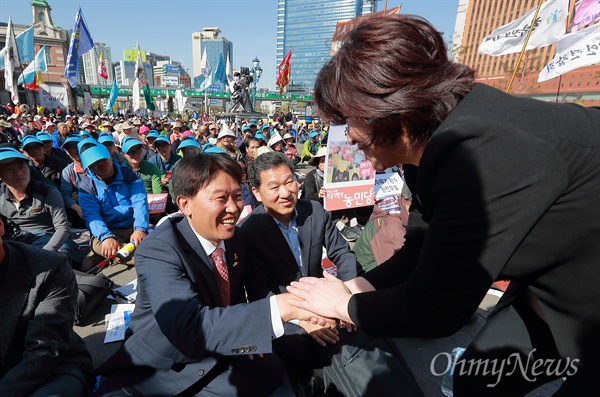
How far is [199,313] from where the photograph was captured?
1567 millimetres

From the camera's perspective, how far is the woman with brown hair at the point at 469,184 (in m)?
0.86

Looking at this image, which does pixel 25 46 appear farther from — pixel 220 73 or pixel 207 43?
pixel 207 43

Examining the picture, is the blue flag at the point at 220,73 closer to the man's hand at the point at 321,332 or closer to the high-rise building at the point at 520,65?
the man's hand at the point at 321,332


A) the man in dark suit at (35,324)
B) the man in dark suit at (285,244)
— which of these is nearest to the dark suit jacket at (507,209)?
the man in dark suit at (285,244)

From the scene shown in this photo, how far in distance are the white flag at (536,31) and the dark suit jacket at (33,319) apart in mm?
8321

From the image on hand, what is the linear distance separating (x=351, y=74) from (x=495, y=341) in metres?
1.36

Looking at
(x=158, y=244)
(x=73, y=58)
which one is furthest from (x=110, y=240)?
(x=73, y=58)

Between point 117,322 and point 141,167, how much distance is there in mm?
3435

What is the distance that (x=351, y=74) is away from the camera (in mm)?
1122

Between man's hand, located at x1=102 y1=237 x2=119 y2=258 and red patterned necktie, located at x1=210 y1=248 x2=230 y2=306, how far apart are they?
2609mm

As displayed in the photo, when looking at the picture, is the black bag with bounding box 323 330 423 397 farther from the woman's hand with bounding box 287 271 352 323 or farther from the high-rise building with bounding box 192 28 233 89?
the high-rise building with bounding box 192 28 233 89

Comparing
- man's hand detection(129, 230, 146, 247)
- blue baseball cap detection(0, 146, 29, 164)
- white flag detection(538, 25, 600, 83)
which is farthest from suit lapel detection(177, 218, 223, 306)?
white flag detection(538, 25, 600, 83)

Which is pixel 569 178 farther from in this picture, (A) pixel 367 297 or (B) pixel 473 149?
(A) pixel 367 297

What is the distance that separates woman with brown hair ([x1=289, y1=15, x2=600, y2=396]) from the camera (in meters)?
0.86
